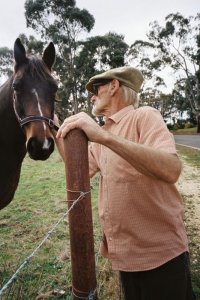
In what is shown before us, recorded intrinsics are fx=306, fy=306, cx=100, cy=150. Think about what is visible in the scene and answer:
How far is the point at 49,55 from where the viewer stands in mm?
3365

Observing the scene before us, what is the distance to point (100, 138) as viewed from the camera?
142 centimetres

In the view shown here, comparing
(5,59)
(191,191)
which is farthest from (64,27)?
(191,191)

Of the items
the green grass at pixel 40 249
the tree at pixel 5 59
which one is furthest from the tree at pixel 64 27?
the green grass at pixel 40 249

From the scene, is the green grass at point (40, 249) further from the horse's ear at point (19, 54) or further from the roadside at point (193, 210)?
the horse's ear at point (19, 54)

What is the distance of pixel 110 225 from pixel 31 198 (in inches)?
241

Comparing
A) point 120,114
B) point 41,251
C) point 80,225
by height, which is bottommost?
point 41,251

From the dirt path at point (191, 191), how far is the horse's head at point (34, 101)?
11.4 feet

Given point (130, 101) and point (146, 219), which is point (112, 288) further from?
point (130, 101)

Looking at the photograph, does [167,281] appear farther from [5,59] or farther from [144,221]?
[5,59]

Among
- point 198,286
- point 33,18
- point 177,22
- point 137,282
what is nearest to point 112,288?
point 198,286

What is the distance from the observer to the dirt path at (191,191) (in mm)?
5950

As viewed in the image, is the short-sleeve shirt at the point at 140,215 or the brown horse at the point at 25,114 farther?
the brown horse at the point at 25,114

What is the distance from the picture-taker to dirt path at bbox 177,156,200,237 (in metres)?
5.95

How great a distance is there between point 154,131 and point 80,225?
666mm
